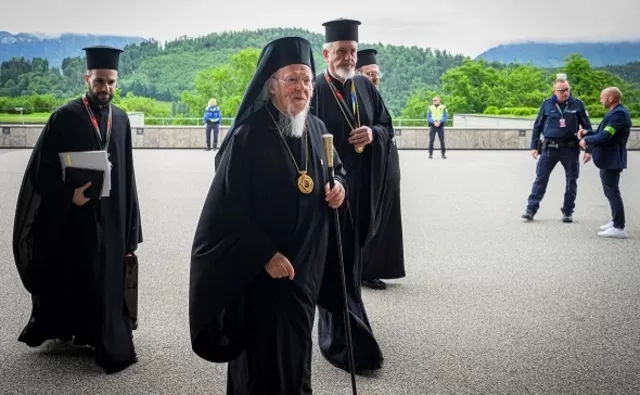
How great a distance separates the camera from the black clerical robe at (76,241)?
4184mm

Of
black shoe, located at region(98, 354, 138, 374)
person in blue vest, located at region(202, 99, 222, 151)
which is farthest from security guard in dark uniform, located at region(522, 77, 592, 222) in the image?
person in blue vest, located at region(202, 99, 222, 151)

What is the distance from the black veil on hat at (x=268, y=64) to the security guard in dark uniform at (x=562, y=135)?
696 cm

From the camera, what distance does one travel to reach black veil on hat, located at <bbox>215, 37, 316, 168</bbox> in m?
3.02

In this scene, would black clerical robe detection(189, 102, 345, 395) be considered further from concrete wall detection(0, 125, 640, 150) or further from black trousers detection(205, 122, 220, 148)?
concrete wall detection(0, 125, 640, 150)

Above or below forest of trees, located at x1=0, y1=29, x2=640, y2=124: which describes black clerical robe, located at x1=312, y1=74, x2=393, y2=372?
below

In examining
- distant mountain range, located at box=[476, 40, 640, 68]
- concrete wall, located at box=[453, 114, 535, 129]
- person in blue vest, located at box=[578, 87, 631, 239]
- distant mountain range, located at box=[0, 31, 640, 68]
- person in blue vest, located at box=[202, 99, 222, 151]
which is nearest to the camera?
person in blue vest, located at box=[578, 87, 631, 239]

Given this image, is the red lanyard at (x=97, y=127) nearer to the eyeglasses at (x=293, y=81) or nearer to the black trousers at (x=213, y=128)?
the eyeglasses at (x=293, y=81)

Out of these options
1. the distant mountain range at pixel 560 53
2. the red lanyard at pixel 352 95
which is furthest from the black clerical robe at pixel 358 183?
the distant mountain range at pixel 560 53

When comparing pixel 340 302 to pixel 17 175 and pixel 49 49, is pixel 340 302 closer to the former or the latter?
pixel 17 175

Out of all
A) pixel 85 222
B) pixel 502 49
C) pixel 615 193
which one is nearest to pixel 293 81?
pixel 85 222

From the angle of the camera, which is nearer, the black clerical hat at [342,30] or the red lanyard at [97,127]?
the red lanyard at [97,127]

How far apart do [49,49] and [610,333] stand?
105 feet

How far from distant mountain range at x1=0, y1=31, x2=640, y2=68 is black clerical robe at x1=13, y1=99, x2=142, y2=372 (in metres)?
25.8

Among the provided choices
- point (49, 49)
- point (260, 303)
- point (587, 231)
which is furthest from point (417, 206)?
point (49, 49)
